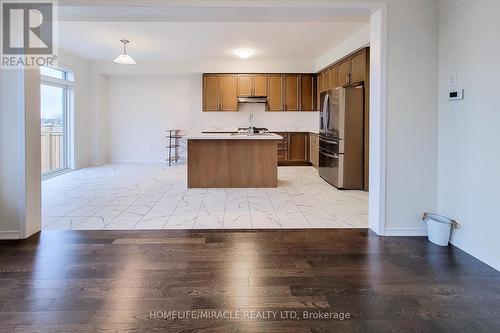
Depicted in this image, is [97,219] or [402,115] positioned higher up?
[402,115]

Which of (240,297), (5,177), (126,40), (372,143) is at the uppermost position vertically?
(126,40)

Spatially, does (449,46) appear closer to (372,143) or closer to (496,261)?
(372,143)

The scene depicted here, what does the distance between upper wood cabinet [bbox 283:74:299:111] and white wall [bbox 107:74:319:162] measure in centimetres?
35

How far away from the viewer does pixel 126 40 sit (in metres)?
6.52

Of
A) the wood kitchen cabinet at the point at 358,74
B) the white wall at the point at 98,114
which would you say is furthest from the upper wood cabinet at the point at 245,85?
the white wall at the point at 98,114

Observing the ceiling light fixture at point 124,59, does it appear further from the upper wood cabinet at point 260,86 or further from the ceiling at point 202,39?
the upper wood cabinet at point 260,86

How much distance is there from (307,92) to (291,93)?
1.30 ft

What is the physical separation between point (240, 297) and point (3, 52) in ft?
9.70

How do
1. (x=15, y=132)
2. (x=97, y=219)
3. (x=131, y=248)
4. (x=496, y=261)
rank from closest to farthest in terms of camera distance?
(x=496, y=261)
(x=131, y=248)
(x=15, y=132)
(x=97, y=219)

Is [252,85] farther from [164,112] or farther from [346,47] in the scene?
[346,47]

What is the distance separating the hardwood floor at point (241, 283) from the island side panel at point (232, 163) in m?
2.69

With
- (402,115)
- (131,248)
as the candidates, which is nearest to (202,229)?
(131,248)

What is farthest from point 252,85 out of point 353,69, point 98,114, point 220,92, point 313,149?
point 98,114

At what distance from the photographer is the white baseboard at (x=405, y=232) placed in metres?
3.42
